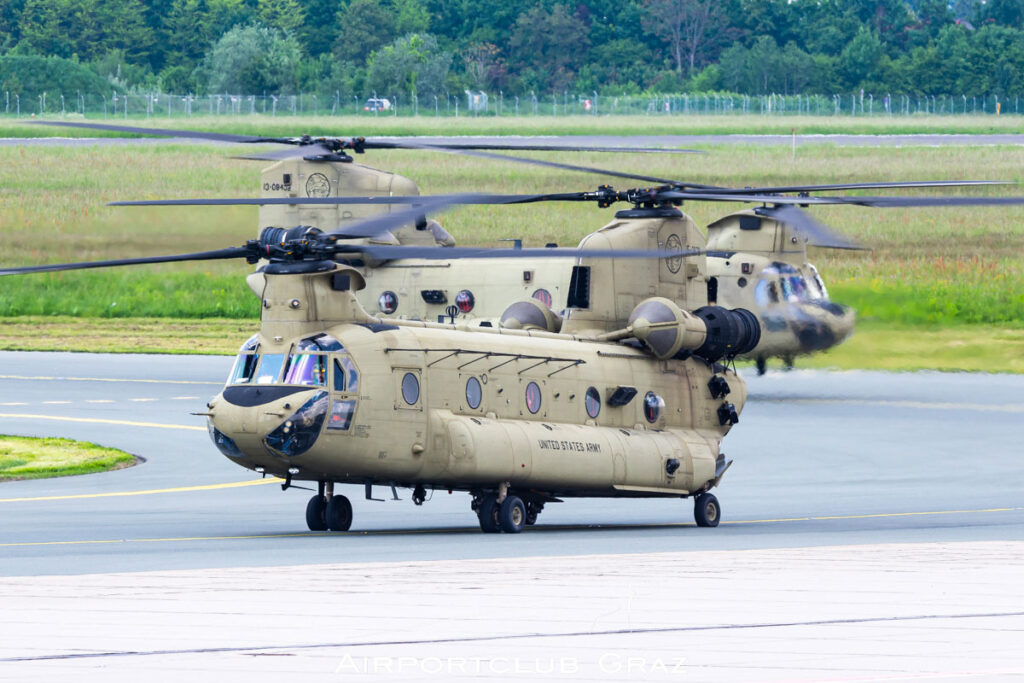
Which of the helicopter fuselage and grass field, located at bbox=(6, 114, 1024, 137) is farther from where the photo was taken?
grass field, located at bbox=(6, 114, 1024, 137)

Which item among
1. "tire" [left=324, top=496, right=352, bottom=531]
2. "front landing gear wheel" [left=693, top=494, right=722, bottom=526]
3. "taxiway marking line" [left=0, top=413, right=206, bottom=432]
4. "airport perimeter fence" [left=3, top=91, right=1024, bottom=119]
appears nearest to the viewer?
"tire" [left=324, top=496, right=352, bottom=531]

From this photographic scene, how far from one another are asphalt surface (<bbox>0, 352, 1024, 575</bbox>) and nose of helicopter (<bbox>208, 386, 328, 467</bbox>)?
116 centimetres

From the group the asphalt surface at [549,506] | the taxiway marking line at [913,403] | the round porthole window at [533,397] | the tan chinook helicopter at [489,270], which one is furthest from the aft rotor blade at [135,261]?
the taxiway marking line at [913,403]

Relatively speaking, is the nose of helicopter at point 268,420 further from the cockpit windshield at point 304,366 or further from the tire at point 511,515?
the tire at point 511,515

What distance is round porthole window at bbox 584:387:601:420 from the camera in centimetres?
2575

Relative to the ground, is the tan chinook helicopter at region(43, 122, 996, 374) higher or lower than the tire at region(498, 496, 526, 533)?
higher

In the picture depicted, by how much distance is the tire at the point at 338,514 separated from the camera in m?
23.0

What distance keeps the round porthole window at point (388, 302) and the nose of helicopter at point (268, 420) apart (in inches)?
729

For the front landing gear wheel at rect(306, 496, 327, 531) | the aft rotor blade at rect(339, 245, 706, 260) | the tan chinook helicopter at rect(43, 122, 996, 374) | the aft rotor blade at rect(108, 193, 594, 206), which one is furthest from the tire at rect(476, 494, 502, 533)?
the tan chinook helicopter at rect(43, 122, 996, 374)

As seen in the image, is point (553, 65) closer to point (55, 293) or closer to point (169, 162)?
point (169, 162)

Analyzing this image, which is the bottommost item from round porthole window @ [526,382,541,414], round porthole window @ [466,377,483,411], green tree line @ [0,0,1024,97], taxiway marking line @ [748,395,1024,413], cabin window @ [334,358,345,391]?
taxiway marking line @ [748,395,1024,413]

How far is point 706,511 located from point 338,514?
21.9ft

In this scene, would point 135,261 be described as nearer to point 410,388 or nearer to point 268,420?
point 268,420

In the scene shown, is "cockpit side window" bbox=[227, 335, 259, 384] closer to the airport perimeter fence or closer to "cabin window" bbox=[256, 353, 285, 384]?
"cabin window" bbox=[256, 353, 285, 384]
